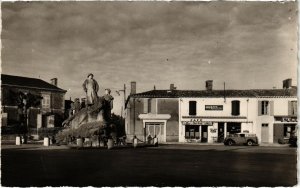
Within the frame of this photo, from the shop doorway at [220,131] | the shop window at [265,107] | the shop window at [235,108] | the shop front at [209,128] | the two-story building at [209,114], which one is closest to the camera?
the two-story building at [209,114]

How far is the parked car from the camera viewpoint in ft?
105

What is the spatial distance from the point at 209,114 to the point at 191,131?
2.09 m

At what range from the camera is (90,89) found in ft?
71.9

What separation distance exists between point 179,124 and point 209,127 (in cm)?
253

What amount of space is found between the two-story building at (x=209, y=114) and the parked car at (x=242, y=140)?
82.0 inches

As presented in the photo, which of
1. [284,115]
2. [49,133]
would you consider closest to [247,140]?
[284,115]

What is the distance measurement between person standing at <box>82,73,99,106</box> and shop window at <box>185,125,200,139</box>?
597 inches

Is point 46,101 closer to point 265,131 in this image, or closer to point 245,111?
point 245,111

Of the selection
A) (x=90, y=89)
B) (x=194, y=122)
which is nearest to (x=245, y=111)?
(x=194, y=122)

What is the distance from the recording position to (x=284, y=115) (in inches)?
1355

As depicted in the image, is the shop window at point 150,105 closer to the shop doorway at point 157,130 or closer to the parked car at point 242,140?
the shop doorway at point 157,130

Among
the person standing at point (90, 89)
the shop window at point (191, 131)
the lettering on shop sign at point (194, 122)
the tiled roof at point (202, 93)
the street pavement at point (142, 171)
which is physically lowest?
the street pavement at point (142, 171)

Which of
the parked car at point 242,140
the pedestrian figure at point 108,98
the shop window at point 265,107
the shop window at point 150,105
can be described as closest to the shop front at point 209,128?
the shop window at point 265,107

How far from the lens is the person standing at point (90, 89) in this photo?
1977 cm
